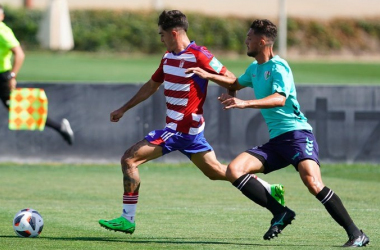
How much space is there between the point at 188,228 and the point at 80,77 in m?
20.2

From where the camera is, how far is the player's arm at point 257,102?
25.9 feet

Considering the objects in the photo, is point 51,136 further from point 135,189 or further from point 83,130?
point 135,189

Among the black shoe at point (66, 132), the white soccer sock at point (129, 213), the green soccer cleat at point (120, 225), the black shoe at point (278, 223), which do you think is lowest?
the black shoe at point (66, 132)

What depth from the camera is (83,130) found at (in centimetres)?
1647

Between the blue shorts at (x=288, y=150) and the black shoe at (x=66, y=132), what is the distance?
267 inches

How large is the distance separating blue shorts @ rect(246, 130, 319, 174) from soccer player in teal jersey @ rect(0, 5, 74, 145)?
660 centimetres

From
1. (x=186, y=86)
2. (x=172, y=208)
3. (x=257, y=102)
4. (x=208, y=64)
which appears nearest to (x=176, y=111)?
(x=186, y=86)

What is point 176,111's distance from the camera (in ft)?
29.9

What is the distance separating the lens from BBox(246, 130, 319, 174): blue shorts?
27.6 feet

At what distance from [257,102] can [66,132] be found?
7444mm

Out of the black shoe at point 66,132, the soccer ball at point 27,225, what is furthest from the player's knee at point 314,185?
the black shoe at point 66,132

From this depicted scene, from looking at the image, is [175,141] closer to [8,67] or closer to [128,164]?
[128,164]

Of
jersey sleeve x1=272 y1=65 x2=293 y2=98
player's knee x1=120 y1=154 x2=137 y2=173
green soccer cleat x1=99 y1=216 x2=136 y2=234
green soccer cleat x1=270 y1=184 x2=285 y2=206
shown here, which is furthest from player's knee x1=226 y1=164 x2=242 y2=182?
green soccer cleat x1=99 y1=216 x2=136 y2=234

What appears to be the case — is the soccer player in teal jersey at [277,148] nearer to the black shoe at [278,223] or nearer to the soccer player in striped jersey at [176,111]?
the black shoe at [278,223]
